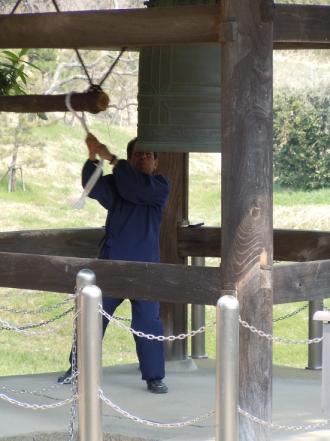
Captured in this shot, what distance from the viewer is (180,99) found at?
17.4 feet

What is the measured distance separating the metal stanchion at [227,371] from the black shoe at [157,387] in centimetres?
217

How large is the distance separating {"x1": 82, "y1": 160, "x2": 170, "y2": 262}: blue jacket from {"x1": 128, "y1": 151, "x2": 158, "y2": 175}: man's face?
0.17 ft

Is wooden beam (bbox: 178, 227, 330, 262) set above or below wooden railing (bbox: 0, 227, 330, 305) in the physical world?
above

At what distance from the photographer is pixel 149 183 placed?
5.89m

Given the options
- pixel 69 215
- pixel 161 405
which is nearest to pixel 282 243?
pixel 161 405

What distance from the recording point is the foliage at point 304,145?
60.5 feet

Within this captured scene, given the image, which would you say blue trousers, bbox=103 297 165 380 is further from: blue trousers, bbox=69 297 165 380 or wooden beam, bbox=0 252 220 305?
wooden beam, bbox=0 252 220 305

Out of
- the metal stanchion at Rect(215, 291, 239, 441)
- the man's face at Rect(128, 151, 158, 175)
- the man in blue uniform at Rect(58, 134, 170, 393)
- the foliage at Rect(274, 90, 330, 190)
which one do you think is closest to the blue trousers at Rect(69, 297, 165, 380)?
the man in blue uniform at Rect(58, 134, 170, 393)

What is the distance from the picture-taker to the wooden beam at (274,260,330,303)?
4.71 metres

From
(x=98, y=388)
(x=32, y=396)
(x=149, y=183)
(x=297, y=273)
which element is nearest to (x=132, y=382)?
(x=32, y=396)

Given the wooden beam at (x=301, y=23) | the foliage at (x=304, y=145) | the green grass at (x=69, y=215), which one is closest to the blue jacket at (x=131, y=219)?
the wooden beam at (x=301, y=23)

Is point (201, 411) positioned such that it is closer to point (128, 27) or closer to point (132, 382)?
point (132, 382)

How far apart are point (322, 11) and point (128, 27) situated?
86cm

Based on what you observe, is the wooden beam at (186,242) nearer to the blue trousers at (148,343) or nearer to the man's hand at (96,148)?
the blue trousers at (148,343)
